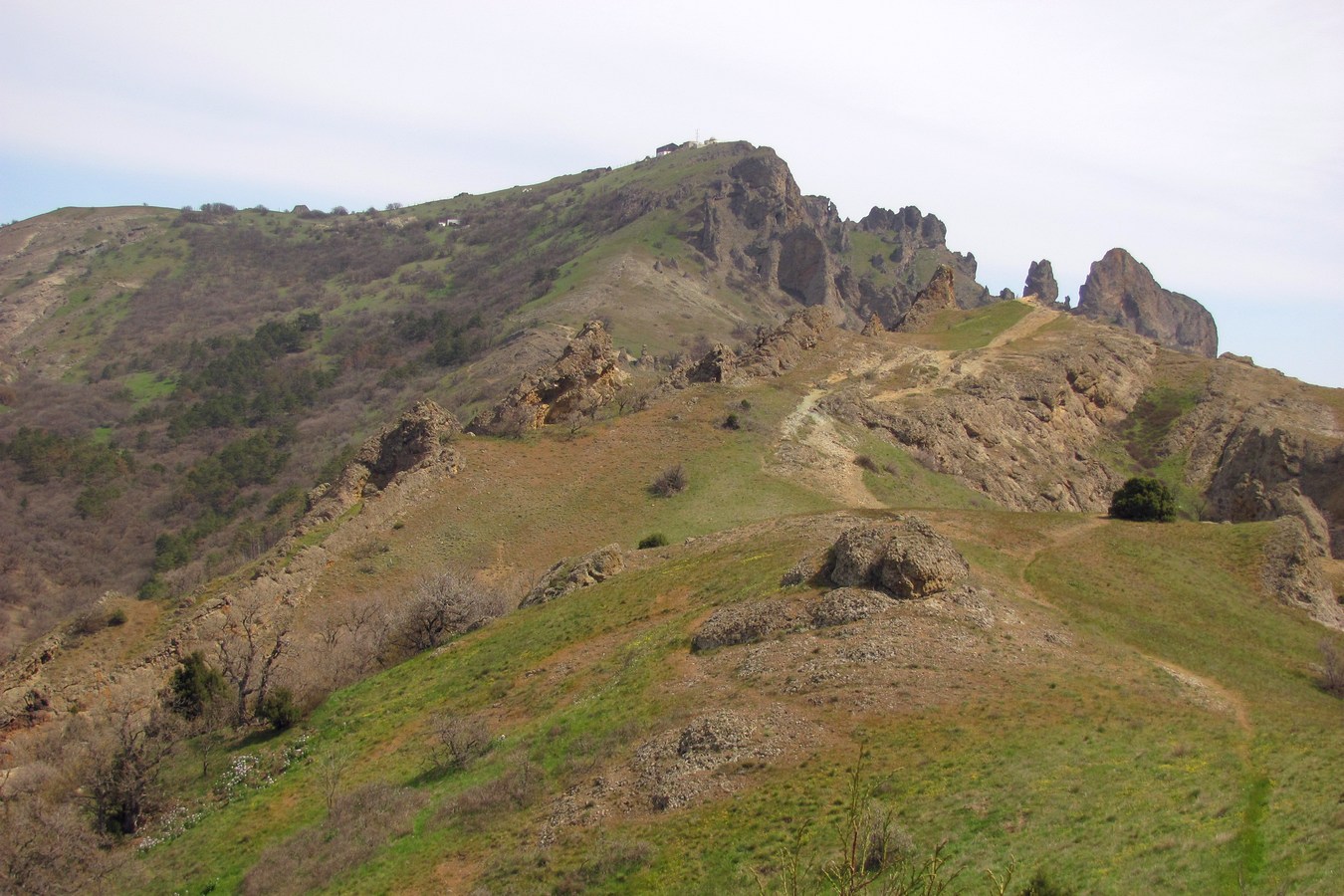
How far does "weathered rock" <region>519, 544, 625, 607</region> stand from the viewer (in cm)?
3650

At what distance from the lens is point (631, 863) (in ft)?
55.9

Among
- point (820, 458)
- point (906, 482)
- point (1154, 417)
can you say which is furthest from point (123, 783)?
point (1154, 417)

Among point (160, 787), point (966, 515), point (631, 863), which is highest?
point (966, 515)

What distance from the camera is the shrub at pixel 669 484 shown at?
50188mm

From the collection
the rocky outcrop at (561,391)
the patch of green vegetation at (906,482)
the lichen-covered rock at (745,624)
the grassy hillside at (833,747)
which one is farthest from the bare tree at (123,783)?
the patch of green vegetation at (906,482)

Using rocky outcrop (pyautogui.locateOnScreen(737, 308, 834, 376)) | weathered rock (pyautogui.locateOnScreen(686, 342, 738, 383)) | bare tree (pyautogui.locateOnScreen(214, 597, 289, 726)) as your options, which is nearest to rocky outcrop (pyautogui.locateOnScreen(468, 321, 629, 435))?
weathered rock (pyautogui.locateOnScreen(686, 342, 738, 383))

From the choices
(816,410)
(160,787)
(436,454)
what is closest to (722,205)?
(816,410)

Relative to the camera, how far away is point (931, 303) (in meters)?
93.7

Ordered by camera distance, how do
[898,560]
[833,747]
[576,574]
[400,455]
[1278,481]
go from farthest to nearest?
1. [1278,481]
2. [400,455]
3. [576,574]
4. [898,560]
5. [833,747]

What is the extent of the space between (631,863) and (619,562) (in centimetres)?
2142

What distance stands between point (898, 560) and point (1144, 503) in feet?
66.8

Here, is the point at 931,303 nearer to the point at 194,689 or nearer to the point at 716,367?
the point at 716,367

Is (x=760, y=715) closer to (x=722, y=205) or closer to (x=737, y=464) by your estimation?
(x=737, y=464)

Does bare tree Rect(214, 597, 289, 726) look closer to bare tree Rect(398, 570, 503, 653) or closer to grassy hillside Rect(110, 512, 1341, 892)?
grassy hillside Rect(110, 512, 1341, 892)
